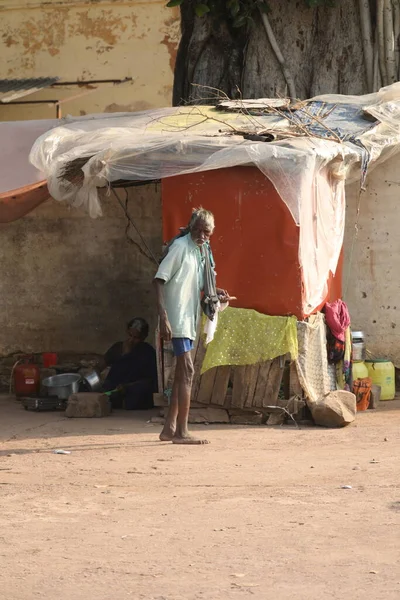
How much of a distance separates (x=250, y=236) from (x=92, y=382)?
229cm

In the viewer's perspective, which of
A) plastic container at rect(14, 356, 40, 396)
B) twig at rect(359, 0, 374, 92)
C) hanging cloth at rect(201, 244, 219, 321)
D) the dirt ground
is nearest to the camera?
the dirt ground

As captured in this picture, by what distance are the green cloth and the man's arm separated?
4.10 ft

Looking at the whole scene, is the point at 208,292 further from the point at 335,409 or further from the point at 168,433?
the point at 335,409

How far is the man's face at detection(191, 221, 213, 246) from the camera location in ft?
25.9

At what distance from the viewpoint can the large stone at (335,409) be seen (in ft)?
29.2

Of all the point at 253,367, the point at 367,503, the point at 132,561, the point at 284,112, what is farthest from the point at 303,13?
the point at 132,561

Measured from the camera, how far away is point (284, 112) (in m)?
10.3

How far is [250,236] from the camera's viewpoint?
9.09m

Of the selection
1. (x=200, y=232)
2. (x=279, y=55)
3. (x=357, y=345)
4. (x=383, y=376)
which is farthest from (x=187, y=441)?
(x=279, y=55)

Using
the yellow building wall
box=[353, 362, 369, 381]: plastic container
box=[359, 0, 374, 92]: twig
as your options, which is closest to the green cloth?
box=[353, 362, 369, 381]: plastic container

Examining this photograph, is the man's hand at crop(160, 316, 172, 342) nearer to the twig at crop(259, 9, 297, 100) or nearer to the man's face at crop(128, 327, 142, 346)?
the man's face at crop(128, 327, 142, 346)

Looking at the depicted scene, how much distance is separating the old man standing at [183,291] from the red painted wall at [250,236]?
3.34 feet

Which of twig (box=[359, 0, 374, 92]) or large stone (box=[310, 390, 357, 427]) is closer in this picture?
large stone (box=[310, 390, 357, 427])

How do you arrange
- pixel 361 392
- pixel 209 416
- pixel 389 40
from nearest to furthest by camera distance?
pixel 209 416 < pixel 361 392 < pixel 389 40
